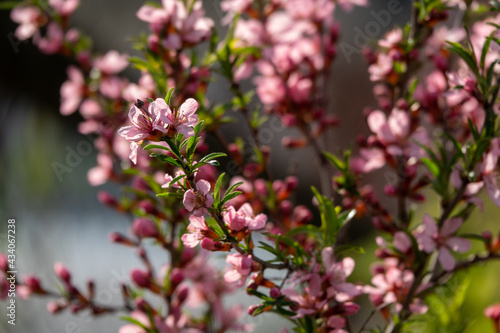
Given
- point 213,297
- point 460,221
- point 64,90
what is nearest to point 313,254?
point 460,221

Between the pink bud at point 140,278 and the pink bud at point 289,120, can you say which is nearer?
the pink bud at point 140,278

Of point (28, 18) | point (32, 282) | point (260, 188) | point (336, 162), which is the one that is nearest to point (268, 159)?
point (260, 188)

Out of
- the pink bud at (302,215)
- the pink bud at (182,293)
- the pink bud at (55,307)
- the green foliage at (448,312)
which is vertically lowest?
the green foliage at (448,312)

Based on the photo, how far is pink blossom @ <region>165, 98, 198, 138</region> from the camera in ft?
1.71

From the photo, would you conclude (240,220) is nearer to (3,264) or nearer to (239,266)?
(239,266)

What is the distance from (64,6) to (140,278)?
62cm

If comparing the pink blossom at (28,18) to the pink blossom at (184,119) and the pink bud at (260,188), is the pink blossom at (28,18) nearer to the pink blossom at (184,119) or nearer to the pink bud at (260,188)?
the pink bud at (260,188)

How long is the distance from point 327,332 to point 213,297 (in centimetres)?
47

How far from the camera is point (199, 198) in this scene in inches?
20.9

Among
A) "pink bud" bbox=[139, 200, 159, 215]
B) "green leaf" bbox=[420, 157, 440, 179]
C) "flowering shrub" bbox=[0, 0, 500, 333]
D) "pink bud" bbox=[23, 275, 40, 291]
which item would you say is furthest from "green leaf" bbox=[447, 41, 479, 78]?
"pink bud" bbox=[23, 275, 40, 291]

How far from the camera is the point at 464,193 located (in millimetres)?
740

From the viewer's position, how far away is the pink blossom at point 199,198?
1.72ft

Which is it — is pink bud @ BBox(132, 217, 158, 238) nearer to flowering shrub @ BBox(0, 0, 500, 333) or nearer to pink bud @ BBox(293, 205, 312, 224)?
flowering shrub @ BBox(0, 0, 500, 333)

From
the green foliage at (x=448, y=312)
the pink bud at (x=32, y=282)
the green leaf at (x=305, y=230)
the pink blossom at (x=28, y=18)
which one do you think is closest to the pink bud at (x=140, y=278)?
the pink bud at (x=32, y=282)
